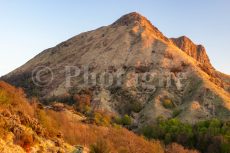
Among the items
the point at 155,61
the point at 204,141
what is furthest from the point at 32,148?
the point at 155,61

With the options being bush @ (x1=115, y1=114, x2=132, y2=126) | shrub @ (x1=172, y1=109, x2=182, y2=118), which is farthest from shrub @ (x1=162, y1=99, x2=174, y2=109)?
bush @ (x1=115, y1=114, x2=132, y2=126)

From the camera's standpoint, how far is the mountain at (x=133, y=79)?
433 ft

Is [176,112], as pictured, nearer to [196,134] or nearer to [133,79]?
[133,79]

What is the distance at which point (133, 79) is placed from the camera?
15038 cm

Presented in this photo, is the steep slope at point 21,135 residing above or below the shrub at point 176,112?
above

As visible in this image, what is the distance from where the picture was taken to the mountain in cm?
13212

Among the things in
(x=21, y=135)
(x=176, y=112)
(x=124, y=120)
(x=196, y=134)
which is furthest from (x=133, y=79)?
(x=21, y=135)

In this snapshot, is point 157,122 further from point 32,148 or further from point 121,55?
point 32,148
